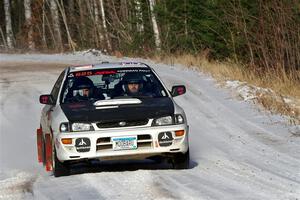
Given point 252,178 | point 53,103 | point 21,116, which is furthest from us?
point 21,116

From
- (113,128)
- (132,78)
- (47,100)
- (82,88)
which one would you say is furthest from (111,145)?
(132,78)

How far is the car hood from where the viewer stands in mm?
9734

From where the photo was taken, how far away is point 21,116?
17484 mm

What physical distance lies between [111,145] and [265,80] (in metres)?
10.2

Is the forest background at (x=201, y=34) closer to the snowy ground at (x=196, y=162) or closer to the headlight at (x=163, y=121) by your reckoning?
the snowy ground at (x=196, y=162)

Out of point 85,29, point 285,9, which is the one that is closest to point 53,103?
point 285,9

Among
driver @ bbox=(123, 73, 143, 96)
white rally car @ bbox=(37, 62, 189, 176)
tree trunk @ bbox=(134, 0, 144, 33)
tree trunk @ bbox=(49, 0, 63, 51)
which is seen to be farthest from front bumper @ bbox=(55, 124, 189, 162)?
tree trunk @ bbox=(49, 0, 63, 51)

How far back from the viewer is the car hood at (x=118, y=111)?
9.73m

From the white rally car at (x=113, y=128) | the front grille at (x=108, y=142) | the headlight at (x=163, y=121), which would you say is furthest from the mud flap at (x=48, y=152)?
the headlight at (x=163, y=121)

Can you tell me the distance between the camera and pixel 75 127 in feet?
31.9

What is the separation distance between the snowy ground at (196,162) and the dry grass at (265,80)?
1.23 feet

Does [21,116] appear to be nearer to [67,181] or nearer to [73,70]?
[73,70]

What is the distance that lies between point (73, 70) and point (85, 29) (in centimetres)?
2928

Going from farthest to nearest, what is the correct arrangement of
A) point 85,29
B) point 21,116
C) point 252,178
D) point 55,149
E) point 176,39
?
point 85,29, point 176,39, point 21,116, point 55,149, point 252,178
